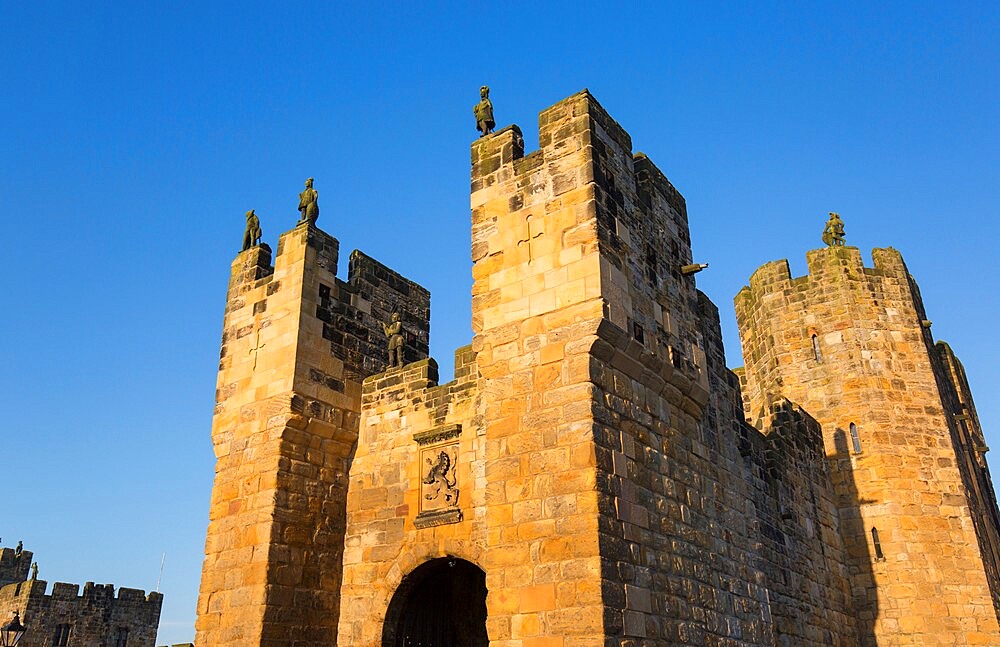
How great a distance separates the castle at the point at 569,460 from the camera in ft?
28.2

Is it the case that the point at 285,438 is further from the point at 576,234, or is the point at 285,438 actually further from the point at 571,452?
the point at 576,234

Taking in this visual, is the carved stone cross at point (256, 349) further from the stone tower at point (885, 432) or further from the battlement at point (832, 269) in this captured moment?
the battlement at point (832, 269)

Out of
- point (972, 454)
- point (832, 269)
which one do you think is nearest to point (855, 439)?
point (832, 269)

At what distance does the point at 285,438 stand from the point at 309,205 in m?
3.91

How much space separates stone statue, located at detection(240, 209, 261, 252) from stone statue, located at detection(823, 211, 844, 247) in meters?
12.3

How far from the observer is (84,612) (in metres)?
29.2

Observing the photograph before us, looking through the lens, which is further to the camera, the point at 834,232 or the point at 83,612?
the point at 83,612

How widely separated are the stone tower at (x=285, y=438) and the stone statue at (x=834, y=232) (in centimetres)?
1086

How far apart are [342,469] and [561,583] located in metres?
5.31

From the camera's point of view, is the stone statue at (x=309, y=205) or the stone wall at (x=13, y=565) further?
the stone wall at (x=13, y=565)

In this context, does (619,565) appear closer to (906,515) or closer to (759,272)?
(906,515)

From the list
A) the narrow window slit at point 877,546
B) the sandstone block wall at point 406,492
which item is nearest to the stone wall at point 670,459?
the sandstone block wall at point 406,492

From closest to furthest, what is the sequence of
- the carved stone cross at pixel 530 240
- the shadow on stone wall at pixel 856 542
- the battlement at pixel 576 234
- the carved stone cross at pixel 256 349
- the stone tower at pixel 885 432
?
1. the battlement at pixel 576 234
2. the carved stone cross at pixel 530 240
3. the carved stone cross at pixel 256 349
4. the stone tower at pixel 885 432
5. the shadow on stone wall at pixel 856 542

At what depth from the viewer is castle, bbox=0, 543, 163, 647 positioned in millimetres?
28062
